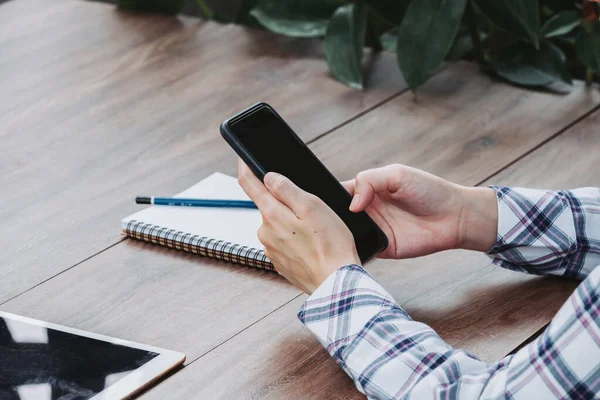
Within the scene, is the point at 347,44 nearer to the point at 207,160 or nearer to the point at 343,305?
the point at 207,160

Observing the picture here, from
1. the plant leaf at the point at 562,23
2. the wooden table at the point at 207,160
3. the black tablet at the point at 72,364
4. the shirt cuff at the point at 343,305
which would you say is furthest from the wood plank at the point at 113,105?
the shirt cuff at the point at 343,305

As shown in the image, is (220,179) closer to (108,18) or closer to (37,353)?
(37,353)

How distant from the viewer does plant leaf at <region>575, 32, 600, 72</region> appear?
4.95 ft

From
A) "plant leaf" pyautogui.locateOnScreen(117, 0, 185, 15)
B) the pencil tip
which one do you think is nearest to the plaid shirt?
the pencil tip

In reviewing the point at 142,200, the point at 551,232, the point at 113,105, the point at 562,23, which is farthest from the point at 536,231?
the point at 113,105

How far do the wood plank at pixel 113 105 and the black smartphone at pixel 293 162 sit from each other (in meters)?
0.28

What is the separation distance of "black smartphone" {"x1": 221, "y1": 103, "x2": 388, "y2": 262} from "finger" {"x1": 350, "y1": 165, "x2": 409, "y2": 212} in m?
0.02

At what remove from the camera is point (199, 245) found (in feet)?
3.62

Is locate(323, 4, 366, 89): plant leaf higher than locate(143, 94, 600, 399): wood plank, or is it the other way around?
locate(323, 4, 366, 89): plant leaf

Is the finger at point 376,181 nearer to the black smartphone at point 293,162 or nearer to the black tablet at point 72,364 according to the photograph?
the black smartphone at point 293,162

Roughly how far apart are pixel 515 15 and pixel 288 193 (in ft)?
2.40

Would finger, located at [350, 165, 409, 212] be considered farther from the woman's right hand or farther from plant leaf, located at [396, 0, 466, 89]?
plant leaf, located at [396, 0, 466, 89]

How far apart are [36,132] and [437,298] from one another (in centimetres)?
76

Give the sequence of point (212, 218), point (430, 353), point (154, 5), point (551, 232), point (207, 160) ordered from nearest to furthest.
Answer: point (430, 353) → point (551, 232) → point (212, 218) → point (207, 160) → point (154, 5)
